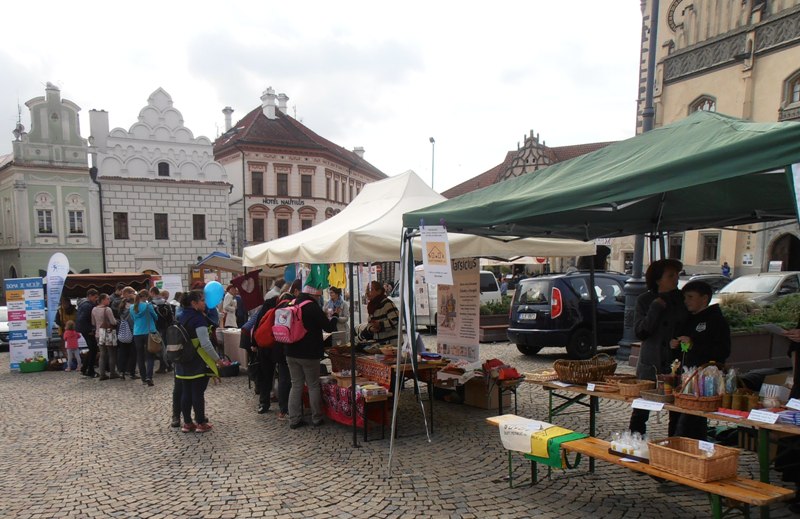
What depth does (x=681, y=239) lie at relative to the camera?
27688 millimetres

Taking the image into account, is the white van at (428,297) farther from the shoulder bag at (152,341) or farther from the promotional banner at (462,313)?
the shoulder bag at (152,341)

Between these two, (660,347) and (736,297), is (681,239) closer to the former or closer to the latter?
(736,297)

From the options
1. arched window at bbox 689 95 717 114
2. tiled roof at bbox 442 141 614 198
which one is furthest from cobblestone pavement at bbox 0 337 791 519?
tiled roof at bbox 442 141 614 198

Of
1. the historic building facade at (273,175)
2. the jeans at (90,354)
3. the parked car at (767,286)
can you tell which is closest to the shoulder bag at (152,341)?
the jeans at (90,354)

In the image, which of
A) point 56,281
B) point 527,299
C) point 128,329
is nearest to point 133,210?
point 56,281

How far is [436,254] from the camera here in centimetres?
475

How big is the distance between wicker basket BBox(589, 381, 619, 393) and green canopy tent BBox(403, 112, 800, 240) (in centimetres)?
152

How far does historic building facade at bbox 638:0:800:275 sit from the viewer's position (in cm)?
2245

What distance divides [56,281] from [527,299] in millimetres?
10246

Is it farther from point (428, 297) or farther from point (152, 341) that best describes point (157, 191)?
point (152, 341)

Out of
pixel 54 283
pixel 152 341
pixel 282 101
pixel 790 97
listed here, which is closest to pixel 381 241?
pixel 152 341

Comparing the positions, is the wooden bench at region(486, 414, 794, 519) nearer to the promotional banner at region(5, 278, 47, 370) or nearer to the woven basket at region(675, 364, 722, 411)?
the woven basket at region(675, 364, 722, 411)

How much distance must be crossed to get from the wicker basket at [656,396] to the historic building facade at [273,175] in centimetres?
3637

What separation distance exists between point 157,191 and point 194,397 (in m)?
28.4
